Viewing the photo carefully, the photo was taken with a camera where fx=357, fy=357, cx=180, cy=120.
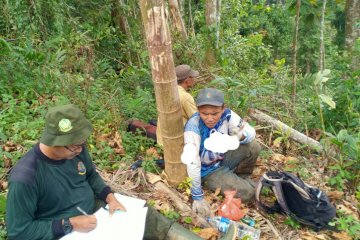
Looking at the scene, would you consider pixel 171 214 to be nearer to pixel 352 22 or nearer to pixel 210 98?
pixel 210 98

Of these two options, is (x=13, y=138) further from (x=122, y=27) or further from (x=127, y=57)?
(x=122, y=27)

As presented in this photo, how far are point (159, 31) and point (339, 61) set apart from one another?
3574 millimetres

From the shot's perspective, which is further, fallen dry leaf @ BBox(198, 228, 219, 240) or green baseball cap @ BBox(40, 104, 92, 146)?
fallen dry leaf @ BBox(198, 228, 219, 240)

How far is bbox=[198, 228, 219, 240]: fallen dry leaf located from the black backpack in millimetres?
733

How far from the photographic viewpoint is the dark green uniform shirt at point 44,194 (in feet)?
Answer: 7.41

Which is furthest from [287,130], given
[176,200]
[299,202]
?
[176,200]

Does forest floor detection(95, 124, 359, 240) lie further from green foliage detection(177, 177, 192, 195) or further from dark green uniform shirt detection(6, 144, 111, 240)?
dark green uniform shirt detection(6, 144, 111, 240)

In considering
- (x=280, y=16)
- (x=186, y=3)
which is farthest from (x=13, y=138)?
(x=280, y=16)

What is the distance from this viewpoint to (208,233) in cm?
308

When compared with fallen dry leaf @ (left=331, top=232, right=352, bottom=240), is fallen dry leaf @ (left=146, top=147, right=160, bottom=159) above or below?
above

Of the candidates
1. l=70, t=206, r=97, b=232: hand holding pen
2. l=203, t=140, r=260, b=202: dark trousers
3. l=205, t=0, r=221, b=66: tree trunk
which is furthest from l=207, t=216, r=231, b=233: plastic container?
l=205, t=0, r=221, b=66: tree trunk

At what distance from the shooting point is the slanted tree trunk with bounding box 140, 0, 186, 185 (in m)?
2.76

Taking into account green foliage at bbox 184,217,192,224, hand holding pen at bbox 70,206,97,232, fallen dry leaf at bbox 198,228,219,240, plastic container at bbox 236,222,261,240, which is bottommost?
plastic container at bbox 236,222,261,240

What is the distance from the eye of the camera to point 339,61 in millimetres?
5312
